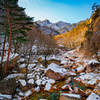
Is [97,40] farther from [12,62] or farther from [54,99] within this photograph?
[12,62]

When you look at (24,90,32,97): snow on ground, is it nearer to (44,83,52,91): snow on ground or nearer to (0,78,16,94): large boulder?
(0,78,16,94): large boulder

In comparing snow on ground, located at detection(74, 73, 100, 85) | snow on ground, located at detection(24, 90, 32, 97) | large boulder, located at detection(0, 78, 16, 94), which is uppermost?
snow on ground, located at detection(74, 73, 100, 85)

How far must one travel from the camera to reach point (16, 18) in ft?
23.0

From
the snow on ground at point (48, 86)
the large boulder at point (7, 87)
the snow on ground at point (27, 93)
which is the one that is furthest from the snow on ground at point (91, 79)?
the large boulder at point (7, 87)

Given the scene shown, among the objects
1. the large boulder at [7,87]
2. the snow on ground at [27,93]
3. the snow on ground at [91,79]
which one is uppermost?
the snow on ground at [91,79]

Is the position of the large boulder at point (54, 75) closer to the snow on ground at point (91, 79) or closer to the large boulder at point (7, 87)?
the snow on ground at point (91, 79)

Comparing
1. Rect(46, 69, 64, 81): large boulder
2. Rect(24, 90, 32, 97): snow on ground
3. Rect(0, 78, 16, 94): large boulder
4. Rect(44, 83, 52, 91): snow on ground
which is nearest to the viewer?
Rect(0, 78, 16, 94): large boulder

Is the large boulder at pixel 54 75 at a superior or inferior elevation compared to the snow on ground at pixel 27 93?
superior

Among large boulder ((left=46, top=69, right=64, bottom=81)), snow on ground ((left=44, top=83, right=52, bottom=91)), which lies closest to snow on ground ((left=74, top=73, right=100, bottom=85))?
large boulder ((left=46, top=69, right=64, bottom=81))

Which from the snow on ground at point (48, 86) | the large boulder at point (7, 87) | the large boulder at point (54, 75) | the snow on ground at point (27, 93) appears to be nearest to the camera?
the large boulder at point (7, 87)

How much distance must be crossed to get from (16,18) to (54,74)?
7.14 m

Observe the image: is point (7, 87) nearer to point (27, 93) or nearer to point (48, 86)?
point (27, 93)

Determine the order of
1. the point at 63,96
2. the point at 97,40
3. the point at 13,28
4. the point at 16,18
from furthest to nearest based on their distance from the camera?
the point at 97,40 → the point at 13,28 → the point at 16,18 → the point at 63,96

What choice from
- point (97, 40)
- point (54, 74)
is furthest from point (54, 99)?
point (97, 40)
